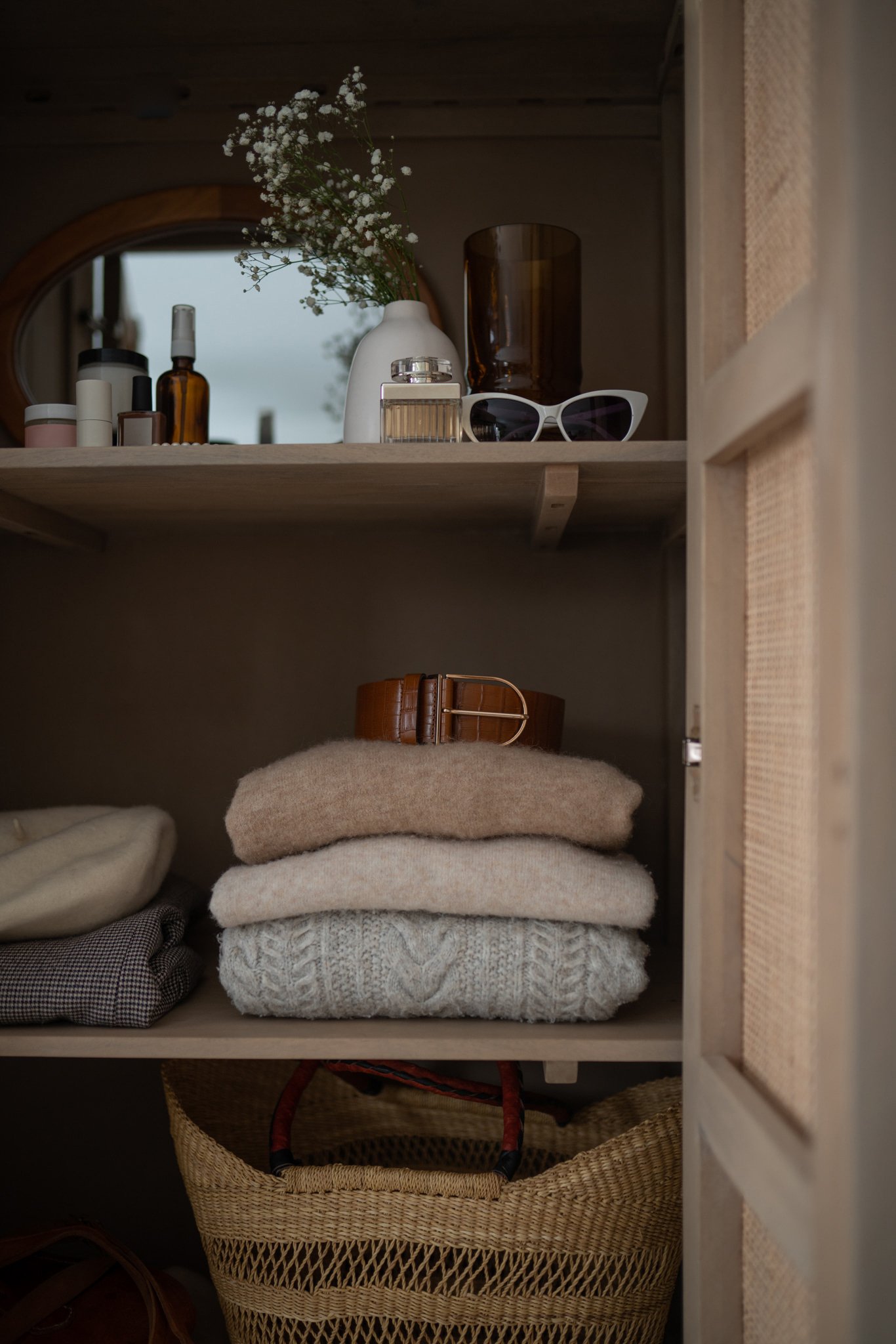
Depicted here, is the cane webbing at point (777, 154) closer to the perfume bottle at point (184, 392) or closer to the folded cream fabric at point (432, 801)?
the folded cream fabric at point (432, 801)

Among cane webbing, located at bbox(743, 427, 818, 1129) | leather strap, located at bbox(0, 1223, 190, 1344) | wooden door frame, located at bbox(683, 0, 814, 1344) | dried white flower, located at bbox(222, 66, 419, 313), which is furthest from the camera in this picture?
dried white flower, located at bbox(222, 66, 419, 313)

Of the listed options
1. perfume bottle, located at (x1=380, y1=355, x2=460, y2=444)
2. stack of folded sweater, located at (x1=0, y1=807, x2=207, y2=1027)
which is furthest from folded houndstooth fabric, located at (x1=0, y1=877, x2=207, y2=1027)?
perfume bottle, located at (x1=380, y1=355, x2=460, y2=444)

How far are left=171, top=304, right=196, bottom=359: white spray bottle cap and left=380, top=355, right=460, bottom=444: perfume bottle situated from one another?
0.82 ft

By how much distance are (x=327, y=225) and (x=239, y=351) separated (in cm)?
21

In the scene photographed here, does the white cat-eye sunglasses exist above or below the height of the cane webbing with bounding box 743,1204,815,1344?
above

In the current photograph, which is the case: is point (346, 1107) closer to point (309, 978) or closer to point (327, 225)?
point (309, 978)

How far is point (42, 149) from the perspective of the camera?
4.16ft

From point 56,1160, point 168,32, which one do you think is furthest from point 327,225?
point 56,1160

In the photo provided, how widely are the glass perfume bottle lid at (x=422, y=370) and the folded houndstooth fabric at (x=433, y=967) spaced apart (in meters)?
0.50

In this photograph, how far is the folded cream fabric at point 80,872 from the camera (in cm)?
95

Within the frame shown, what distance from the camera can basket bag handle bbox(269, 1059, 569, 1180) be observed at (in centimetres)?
90

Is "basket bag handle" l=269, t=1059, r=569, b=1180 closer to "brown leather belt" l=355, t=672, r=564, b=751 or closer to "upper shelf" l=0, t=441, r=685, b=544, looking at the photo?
"brown leather belt" l=355, t=672, r=564, b=751

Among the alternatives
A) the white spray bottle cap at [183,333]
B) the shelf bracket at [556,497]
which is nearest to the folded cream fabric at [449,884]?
the shelf bracket at [556,497]

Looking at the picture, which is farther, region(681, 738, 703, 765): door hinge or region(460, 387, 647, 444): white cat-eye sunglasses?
region(460, 387, 647, 444): white cat-eye sunglasses
